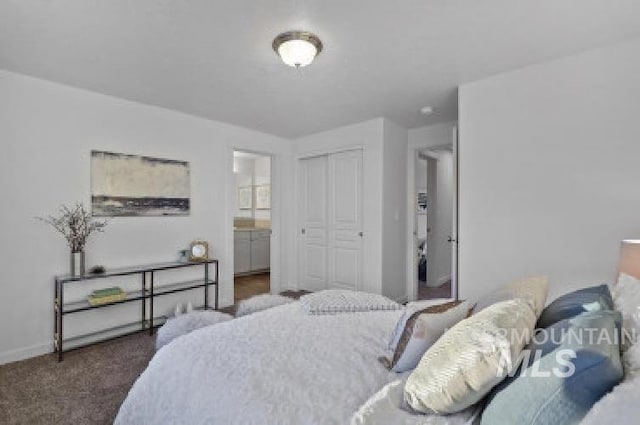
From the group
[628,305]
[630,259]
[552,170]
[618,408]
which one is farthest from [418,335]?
[552,170]

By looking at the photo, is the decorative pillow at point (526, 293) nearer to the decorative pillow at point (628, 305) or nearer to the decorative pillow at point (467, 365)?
the decorative pillow at point (628, 305)

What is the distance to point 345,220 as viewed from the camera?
4570 mm

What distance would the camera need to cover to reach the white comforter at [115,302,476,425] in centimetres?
106

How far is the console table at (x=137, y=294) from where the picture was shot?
282 cm

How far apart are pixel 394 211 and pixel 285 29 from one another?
9.46 feet

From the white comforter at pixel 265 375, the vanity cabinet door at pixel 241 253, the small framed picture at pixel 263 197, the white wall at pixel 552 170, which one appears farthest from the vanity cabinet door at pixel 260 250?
the white comforter at pixel 265 375

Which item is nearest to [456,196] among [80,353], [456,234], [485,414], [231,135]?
[456,234]

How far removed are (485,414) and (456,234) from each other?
2358mm

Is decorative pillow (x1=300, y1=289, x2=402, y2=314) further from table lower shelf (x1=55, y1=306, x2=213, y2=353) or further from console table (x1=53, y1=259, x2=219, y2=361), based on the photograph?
table lower shelf (x1=55, y1=306, x2=213, y2=353)

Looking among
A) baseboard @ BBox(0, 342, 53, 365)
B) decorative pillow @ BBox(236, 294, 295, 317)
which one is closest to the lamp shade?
decorative pillow @ BBox(236, 294, 295, 317)

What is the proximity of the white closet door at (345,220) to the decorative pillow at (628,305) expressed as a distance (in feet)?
10.2

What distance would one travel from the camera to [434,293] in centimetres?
517

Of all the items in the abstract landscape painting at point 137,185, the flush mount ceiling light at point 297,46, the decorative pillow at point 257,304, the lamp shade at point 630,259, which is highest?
the flush mount ceiling light at point 297,46

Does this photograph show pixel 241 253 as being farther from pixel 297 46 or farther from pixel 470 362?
pixel 470 362
